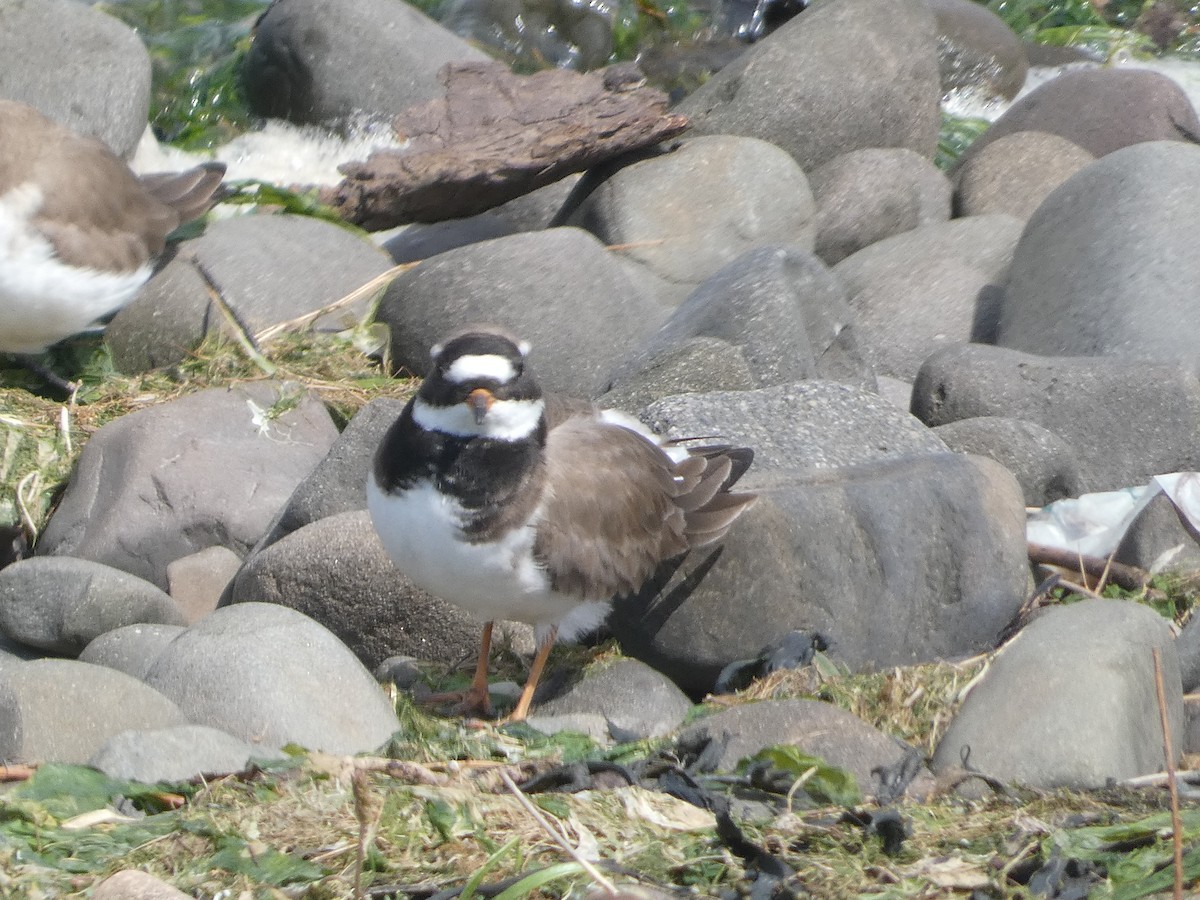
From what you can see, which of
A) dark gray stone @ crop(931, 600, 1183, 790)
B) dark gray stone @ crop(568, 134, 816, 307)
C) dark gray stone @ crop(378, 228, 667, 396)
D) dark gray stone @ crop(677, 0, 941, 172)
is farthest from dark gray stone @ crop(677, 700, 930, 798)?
dark gray stone @ crop(677, 0, 941, 172)

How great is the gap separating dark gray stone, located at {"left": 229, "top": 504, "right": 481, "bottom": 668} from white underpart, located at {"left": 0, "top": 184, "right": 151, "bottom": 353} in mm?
2381

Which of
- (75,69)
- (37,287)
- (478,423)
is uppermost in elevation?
(478,423)

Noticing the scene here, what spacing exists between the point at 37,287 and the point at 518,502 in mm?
3658

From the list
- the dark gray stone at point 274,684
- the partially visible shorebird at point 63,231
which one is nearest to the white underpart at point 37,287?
the partially visible shorebird at point 63,231

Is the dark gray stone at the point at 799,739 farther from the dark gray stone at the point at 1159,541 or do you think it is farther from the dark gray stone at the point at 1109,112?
the dark gray stone at the point at 1109,112

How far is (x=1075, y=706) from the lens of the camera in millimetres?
4488

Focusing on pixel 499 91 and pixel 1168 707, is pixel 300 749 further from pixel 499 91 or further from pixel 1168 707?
pixel 499 91

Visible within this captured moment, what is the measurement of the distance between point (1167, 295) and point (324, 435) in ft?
14.5

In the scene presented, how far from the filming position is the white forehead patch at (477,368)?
4895mm

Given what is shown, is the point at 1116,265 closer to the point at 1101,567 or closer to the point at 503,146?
the point at 1101,567

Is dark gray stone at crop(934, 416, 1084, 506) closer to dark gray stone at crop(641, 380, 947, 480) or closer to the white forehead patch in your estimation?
dark gray stone at crop(641, 380, 947, 480)

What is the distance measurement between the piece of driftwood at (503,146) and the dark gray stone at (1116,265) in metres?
2.45

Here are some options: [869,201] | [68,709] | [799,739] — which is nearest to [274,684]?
[68,709]

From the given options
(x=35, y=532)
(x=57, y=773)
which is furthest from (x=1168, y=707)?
(x=35, y=532)
